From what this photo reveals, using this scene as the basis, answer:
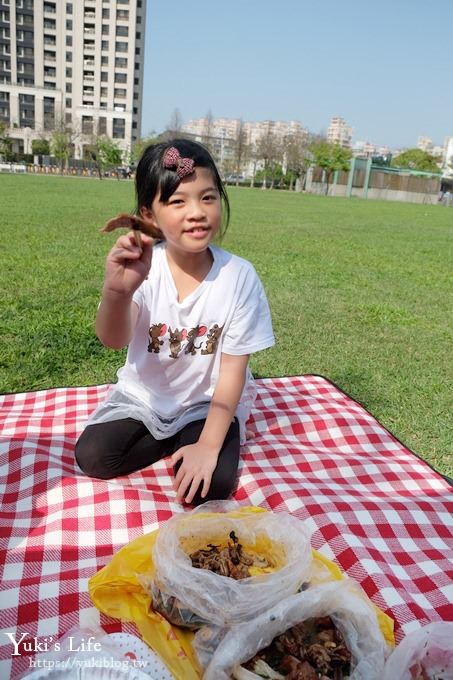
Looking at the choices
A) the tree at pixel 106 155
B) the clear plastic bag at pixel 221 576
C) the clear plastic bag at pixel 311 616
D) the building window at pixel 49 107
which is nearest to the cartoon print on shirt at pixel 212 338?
the clear plastic bag at pixel 221 576

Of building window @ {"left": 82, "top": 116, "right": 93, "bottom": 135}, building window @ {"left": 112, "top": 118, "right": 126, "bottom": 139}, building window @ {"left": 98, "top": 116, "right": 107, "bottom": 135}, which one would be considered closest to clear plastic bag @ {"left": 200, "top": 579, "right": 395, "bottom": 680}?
building window @ {"left": 82, "top": 116, "right": 93, "bottom": 135}

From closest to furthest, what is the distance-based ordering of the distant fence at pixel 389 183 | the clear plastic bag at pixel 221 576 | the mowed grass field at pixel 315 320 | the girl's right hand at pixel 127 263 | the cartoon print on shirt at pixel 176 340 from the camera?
the clear plastic bag at pixel 221 576 < the girl's right hand at pixel 127 263 < the cartoon print on shirt at pixel 176 340 < the mowed grass field at pixel 315 320 < the distant fence at pixel 389 183

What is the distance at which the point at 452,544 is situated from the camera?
6.48 ft

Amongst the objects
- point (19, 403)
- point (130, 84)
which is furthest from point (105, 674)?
point (130, 84)

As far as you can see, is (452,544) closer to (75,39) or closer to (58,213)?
(58,213)

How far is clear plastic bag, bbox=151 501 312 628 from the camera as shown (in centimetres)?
138

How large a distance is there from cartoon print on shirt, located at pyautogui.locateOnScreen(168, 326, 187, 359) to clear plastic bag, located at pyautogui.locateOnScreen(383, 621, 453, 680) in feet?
4.17

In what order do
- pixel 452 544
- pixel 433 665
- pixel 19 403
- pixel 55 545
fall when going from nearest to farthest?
pixel 433 665, pixel 55 545, pixel 452 544, pixel 19 403

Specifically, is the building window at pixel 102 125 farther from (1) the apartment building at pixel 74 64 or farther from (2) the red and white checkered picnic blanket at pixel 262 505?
(2) the red and white checkered picnic blanket at pixel 262 505

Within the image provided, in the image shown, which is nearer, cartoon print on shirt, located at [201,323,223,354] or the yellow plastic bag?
the yellow plastic bag

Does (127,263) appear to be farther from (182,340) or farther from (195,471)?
(195,471)

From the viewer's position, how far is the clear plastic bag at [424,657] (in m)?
1.28

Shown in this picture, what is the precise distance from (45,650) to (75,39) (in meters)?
76.0

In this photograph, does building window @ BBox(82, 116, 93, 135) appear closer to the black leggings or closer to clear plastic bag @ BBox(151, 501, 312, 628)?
the black leggings
